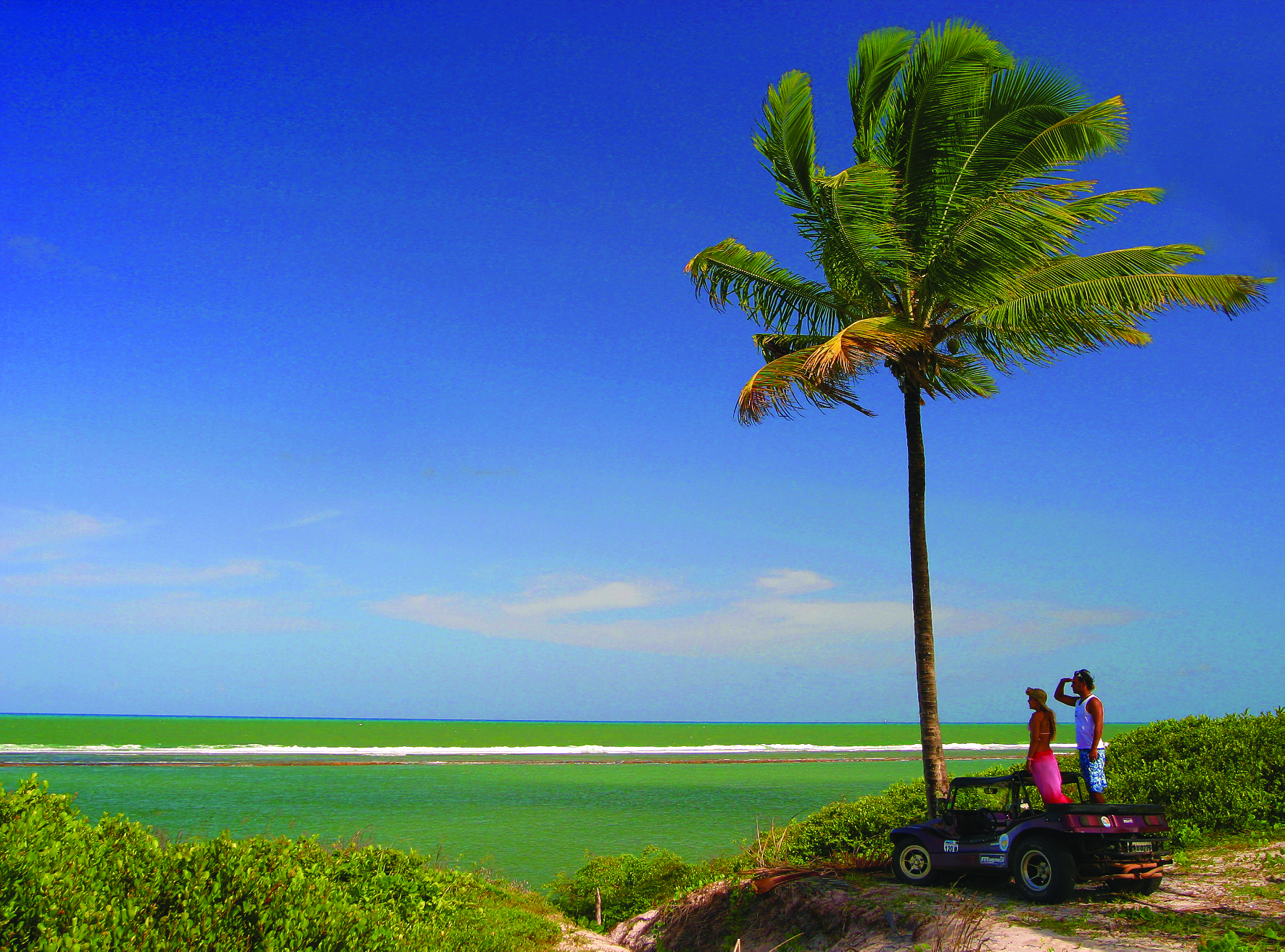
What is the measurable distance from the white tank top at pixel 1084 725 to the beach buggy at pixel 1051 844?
54 centimetres

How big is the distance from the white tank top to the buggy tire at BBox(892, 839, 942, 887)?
2488mm

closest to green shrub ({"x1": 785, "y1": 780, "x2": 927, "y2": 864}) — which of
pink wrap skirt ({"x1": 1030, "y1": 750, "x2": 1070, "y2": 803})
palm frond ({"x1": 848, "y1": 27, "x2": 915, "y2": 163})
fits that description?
pink wrap skirt ({"x1": 1030, "y1": 750, "x2": 1070, "y2": 803})

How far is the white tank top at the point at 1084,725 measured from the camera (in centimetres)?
1082

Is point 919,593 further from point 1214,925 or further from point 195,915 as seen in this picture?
point 195,915

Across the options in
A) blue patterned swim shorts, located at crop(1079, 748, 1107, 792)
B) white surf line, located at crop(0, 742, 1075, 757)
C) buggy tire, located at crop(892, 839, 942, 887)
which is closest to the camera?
buggy tire, located at crop(892, 839, 942, 887)

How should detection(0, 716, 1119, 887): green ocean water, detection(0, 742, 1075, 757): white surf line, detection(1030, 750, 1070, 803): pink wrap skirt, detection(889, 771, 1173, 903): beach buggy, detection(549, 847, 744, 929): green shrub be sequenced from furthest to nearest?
1. detection(0, 742, 1075, 757): white surf line
2. detection(0, 716, 1119, 887): green ocean water
3. detection(549, 847, 744, 929): green shrub
4. detection(1030, 750, 1070, 803): pink wrap skirt
5. detection(889, 771, 1173, 903): beach buggy

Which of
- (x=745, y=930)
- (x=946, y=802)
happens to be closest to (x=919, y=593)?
(x=946, y=802)

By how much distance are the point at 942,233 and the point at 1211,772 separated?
10.1 meters

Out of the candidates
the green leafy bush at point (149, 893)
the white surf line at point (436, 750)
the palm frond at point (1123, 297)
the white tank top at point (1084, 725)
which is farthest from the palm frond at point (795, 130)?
the white surf line at point (436, 750)

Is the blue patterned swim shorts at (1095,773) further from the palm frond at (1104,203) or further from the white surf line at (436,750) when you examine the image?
the white surf line at (436,750)

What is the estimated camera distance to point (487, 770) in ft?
185

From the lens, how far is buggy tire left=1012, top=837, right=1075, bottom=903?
924 cm

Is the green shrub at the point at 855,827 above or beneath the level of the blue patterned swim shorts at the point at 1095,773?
beneath

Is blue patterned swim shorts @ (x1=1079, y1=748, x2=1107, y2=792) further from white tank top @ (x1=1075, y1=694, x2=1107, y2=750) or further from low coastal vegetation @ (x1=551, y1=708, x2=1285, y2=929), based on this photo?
low coastal vegetation @ (x1=551, y1=708, x2=1285, y2=929)
